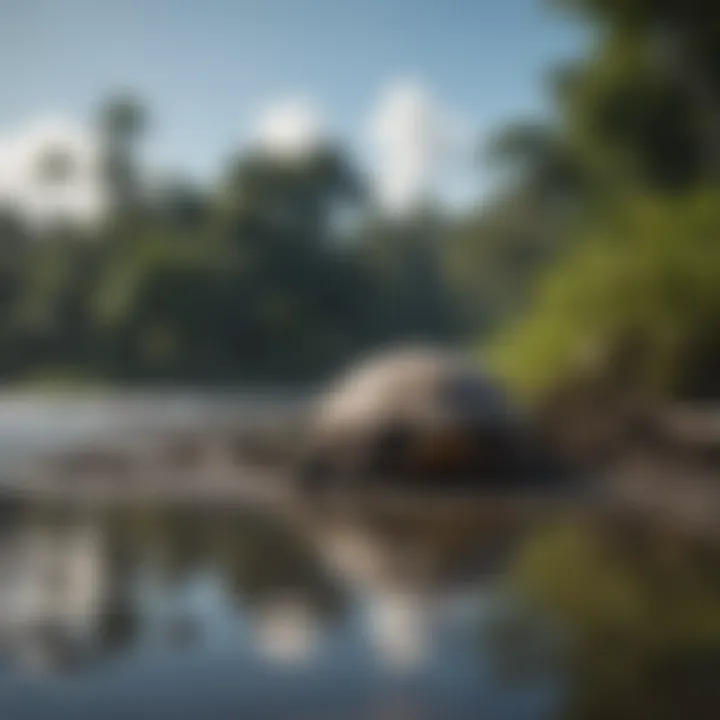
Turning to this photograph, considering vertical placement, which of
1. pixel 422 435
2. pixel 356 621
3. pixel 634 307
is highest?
pixel 634 307

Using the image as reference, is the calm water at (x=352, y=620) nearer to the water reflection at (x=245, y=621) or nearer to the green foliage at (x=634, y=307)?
the water reflection at (x=245, y=621)

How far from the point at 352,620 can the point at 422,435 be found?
2.48 m

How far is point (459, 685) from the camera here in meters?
1.63

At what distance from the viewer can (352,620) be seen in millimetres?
2045

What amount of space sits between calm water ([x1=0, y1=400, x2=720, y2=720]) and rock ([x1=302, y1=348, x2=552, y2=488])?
118 cm

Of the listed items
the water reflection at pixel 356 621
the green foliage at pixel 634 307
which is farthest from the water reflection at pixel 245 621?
the green foliage at pixel 634 307

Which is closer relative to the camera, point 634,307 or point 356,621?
point 356,621

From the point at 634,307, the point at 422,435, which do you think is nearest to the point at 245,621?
the point at 422,435

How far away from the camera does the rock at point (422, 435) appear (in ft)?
14.6

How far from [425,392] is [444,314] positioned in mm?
2731

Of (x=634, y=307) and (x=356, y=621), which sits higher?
(x=634, y=307)

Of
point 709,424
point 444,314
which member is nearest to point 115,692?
point 709,424

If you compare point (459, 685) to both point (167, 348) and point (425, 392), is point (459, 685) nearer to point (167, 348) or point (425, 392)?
point (425, 392)

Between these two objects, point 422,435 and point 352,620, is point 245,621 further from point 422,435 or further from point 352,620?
point 422,435
